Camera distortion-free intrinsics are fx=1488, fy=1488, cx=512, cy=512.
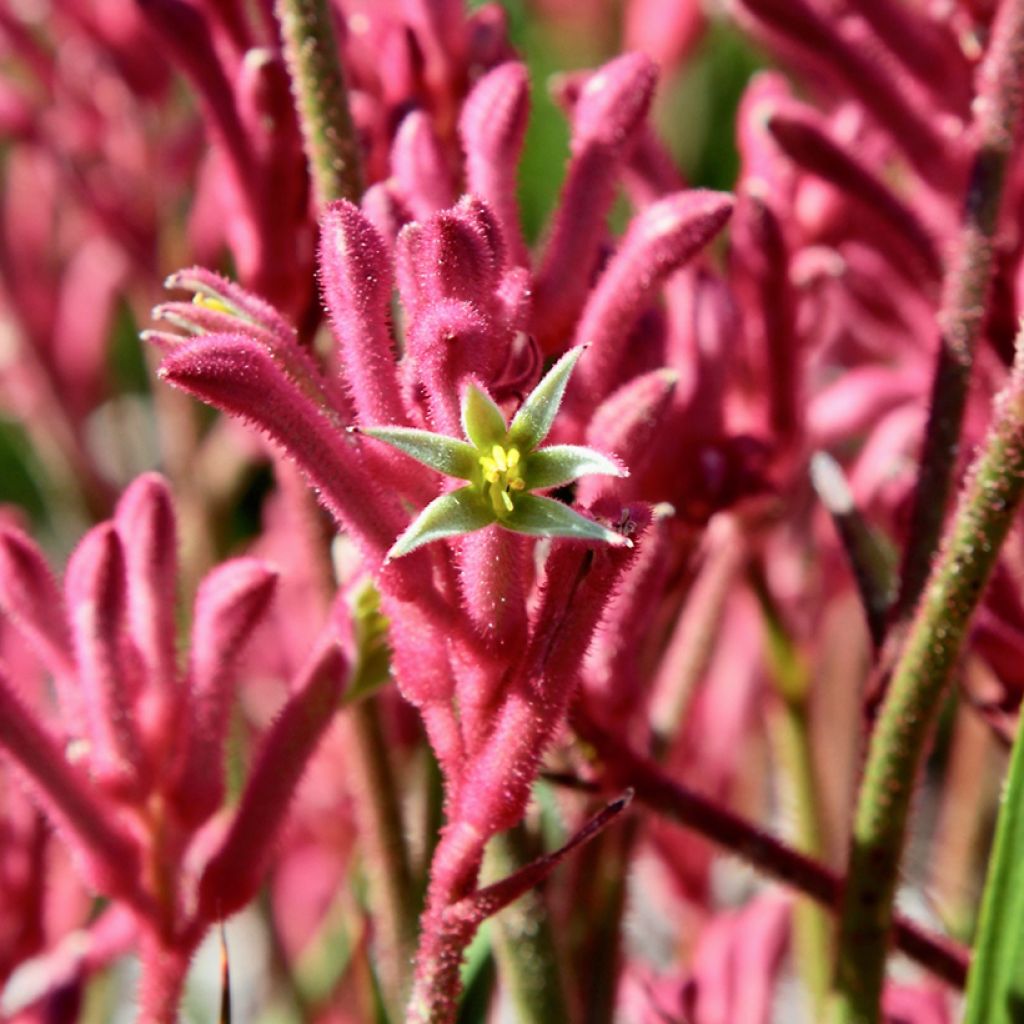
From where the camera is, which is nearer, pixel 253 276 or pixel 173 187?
pixel 253 276

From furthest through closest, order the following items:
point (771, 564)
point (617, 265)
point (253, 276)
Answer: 1. point (771, 564)
2. point (253, 276)
3. point (617, 265)

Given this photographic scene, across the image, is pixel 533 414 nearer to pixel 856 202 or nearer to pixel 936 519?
pixel 936 519

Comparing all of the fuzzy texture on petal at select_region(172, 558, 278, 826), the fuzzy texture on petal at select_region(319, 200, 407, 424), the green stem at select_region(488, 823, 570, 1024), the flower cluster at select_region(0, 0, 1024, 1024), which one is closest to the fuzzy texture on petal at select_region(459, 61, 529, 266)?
the flower cluster at select_region(0, 0, 1024, 1024)

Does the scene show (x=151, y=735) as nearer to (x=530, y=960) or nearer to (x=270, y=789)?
(x=270, y=789)

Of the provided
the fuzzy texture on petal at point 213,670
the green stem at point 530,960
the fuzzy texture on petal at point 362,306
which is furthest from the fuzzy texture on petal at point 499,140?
the green stem at point 530,960

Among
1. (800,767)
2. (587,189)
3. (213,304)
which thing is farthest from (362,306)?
(800,767)

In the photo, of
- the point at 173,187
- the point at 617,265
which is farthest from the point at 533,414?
the point at 173,187

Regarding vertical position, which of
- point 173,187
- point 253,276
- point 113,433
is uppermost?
point 253,276

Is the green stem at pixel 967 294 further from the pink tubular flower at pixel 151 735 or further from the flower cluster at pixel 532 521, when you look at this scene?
the pink tubular flower at pixel 151 735
